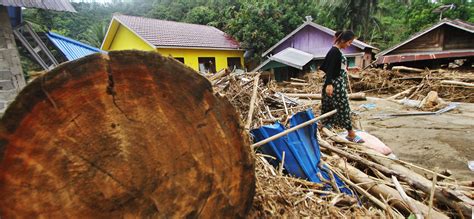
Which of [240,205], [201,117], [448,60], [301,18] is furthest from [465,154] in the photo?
[301,18]

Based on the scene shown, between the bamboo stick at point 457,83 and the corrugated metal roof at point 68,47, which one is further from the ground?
the corrugated metal roof at point 68,47

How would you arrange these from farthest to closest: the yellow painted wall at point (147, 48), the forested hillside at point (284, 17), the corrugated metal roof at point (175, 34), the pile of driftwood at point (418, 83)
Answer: the forested hillside at point (284, 17), the yellow painted wall at point (147, 48), the corrugated metal roof at point (175, 34), the pile of driftwood at point (418, 83)

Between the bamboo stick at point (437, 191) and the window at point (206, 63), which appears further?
the window at point (206, 63)

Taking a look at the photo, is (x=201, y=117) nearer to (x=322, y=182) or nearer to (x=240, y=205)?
(x=240, y=205)

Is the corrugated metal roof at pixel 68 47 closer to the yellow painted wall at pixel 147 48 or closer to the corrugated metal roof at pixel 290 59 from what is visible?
the yellow painted wall at pixel 147 48

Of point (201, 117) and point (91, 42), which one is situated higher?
point (91, 42)

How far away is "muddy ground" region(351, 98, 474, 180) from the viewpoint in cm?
327

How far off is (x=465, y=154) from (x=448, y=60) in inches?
524

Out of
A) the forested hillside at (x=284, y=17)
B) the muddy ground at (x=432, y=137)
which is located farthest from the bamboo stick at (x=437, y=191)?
the forested hillside at (x=284, y=17)

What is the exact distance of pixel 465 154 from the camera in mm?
3432

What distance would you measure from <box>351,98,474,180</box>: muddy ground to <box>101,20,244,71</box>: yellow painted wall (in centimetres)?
1223

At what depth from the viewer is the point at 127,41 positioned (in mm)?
17297

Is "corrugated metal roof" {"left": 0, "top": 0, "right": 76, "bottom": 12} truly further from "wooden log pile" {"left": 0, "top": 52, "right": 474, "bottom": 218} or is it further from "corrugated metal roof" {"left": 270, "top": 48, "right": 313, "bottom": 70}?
"corrugated metal roof" {"left": 270, "top": 48, "right": 313, "bottom": 70}

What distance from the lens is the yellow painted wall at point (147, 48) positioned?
52.6 feet
